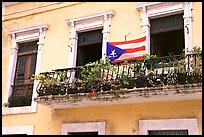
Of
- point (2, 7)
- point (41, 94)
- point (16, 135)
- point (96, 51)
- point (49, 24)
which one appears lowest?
Answer: point (16, 135)

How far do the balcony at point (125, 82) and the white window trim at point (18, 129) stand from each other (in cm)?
120

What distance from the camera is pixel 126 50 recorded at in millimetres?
9273

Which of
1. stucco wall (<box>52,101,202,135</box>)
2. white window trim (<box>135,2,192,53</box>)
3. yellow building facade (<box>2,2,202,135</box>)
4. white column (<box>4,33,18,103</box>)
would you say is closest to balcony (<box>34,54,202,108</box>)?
yellow building facade (<box>2,2,202,135</box>)

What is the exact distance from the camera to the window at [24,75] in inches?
422

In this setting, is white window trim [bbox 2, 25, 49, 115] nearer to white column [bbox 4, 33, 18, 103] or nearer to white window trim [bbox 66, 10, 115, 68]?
white column [bbox 4, 33, 18, 103]

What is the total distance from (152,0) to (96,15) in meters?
1.78

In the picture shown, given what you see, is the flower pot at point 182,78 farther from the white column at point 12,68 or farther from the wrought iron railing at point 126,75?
the white column at point 12,68

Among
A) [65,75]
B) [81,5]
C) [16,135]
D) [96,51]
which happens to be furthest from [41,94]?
[81,5]

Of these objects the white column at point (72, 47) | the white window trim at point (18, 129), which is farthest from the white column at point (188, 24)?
the white window trim at point (18, 129)

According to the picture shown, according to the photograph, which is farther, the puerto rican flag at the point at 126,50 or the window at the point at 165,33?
the window at the point at 165,33

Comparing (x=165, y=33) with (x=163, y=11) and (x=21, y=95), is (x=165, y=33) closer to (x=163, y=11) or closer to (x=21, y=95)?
(x=163, y=11)

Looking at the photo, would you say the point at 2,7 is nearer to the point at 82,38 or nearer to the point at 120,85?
the point at 82,38

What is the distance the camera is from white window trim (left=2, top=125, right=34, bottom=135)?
394 inches

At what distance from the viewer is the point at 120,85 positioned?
8.41 meters
